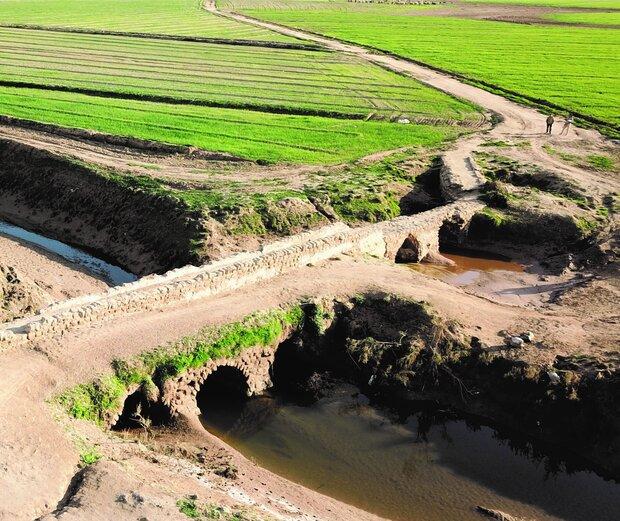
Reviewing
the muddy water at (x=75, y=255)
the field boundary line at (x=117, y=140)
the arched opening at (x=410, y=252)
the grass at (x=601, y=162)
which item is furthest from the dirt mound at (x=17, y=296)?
the grass at (x=601, y=162)

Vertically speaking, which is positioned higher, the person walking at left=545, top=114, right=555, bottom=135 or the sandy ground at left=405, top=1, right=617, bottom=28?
the sandy ground at left=405, top=1, right=617, bottom=28

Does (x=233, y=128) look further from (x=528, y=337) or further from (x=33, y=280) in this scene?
(x=528, y=337)

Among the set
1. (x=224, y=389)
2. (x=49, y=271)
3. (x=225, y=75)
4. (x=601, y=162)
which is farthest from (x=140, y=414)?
(x=225, y=75)

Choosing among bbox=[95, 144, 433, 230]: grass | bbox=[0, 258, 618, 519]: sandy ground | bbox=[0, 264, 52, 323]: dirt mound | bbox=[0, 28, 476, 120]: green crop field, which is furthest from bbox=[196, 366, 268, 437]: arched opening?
bbox=[0, 28, 476, 120]: green crop field

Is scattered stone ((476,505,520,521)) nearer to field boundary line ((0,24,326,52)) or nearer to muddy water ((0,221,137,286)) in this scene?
muddy water ((0,221,137,286))

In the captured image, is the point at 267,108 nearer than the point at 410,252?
No

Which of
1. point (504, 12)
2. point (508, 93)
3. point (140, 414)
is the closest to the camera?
point (140, 414)
